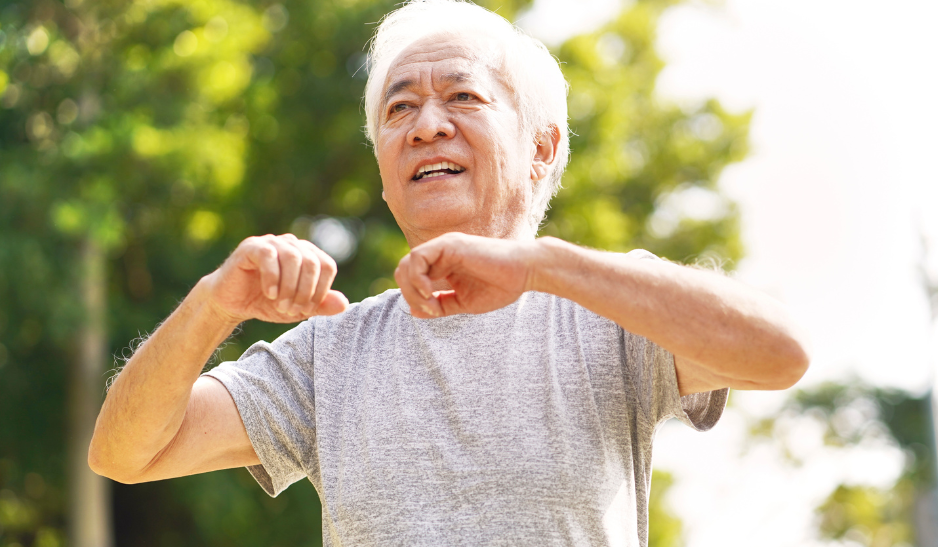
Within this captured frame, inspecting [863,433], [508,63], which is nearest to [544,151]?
[508,63]

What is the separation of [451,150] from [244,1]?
395 inches

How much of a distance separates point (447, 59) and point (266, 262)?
0.86 meters

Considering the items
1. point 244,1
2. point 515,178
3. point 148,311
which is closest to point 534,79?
point 515,178

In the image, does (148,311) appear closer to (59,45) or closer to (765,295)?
(59,45)

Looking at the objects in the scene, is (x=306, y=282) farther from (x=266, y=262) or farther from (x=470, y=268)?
(x=470, y=268)

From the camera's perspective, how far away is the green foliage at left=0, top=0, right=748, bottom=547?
8469 mm

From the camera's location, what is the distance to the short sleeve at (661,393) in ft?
5.53

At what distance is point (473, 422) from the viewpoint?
173 centimetres

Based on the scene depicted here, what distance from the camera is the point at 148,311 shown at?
33.7 ft

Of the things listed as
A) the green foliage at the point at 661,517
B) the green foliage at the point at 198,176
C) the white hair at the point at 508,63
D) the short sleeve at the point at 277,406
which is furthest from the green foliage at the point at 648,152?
the short sleeve at the point at 277,406

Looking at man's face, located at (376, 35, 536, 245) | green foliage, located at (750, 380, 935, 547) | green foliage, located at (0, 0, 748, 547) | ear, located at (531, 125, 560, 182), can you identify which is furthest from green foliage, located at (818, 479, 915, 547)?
man's face, located at (376, 35, 536, 245)

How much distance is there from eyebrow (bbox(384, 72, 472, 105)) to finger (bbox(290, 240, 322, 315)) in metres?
0.75

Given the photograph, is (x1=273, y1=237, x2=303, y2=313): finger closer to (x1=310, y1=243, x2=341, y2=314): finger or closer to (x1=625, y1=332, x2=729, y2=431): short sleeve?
(x1=310, y1=243, x2=341, y2=314): finger

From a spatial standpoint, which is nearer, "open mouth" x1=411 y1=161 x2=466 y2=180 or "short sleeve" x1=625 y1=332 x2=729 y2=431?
"short sleeve" x1=625 y1=332 x2=729 y2=431
